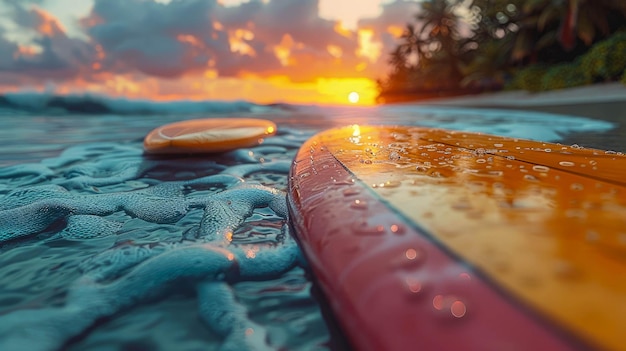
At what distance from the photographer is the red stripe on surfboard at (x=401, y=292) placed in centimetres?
42

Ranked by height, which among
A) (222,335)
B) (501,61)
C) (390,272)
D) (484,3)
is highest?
(484,3)

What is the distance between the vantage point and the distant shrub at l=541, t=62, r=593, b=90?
40.6 ft

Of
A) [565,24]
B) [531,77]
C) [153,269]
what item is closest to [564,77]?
[531,77]

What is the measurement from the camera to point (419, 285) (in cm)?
53

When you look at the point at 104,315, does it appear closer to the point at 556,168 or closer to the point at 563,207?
the point at 563,207

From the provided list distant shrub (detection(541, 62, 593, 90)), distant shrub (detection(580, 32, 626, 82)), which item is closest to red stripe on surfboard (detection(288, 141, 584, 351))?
distant shrub (detection(580, 32, 626, 82))

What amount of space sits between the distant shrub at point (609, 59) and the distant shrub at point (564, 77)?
14.9 inches

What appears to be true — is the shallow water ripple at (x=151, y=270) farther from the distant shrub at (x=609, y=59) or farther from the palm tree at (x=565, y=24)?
the palm tree at (x=565, y=24)

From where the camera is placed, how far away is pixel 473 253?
1.82 feet

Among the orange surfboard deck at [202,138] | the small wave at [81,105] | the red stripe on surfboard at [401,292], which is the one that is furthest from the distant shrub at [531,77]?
the red stripe on surfboard at [401,292]

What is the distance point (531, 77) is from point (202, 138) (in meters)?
15.1

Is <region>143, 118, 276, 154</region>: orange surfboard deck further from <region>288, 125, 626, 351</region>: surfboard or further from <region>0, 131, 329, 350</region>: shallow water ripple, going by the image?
<region>288, 125, 626, 351</region>: surfboard

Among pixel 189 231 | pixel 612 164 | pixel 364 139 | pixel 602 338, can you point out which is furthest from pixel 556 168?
pixel 189 231

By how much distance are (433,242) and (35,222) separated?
128 cm
